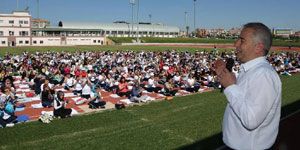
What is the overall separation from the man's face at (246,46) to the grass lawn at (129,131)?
19.1 feet

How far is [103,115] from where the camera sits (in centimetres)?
1280

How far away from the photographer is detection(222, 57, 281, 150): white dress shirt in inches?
108

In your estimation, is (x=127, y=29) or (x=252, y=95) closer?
(x=252, y=95)

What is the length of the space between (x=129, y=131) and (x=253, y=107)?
7.70m

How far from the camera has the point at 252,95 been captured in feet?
9.06

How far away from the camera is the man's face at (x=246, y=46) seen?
Result: 2.99 metres

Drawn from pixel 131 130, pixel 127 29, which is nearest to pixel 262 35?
pixel 131 130

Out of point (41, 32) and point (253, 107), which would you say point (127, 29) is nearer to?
point (41, 32)

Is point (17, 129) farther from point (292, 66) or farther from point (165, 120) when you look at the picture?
point (292, 66)

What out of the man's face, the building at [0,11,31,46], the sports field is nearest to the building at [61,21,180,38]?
the building at [0,11,31,46]

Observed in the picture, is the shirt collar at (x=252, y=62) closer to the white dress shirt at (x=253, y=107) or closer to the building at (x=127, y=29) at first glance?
the white dress shirt at (x=253, y=107)

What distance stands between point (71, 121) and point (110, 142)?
3256mm

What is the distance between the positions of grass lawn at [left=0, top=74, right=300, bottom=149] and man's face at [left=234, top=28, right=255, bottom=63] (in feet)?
19.1

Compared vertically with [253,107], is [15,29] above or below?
above
